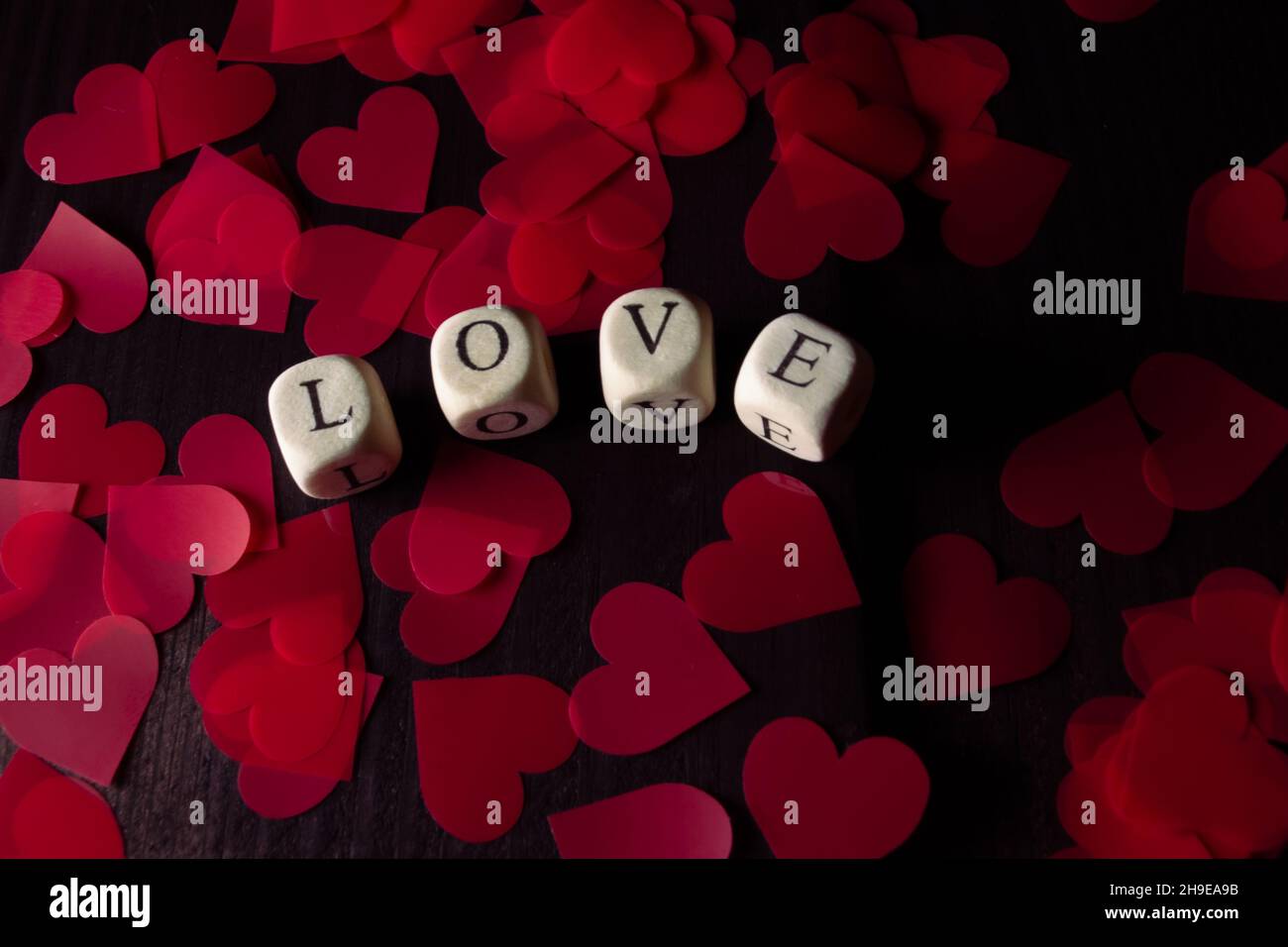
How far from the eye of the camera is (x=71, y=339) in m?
1.33

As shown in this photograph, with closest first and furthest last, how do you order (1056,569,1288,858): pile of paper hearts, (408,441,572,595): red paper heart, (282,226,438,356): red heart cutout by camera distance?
1. (1056,569,1288,858): pile of paper hearts
2. (408,441,572,595): red paper heart
3. (282,226,438,356): red heart cutout

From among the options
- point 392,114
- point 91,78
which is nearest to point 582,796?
point 392,114

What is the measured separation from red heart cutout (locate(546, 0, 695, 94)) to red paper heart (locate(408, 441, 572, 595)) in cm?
47

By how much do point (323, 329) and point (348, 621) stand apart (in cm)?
33

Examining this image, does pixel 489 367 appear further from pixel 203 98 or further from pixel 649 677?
pixel 203 98

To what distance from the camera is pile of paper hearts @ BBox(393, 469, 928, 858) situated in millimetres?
1080

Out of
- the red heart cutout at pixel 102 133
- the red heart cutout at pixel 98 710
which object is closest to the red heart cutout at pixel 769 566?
the red heart cutout at pixel 98 710

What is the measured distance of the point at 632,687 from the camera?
1.13m

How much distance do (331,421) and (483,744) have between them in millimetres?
338

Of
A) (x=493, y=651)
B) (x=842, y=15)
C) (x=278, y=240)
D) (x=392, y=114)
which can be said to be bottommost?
(x=493, y=651)

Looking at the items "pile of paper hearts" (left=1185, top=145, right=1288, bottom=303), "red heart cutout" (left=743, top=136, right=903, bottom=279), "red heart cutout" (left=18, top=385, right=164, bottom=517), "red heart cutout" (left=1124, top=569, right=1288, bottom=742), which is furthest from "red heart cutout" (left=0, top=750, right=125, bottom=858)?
"pile of paper hearts" (left=1185, top=145, right=1288, bottom=303)

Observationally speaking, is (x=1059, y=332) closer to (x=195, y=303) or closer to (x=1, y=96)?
(x=195, y=303)

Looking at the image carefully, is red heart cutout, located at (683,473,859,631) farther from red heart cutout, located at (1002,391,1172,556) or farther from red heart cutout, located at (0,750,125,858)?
red heart cutout, located at (0,750,125,858)
